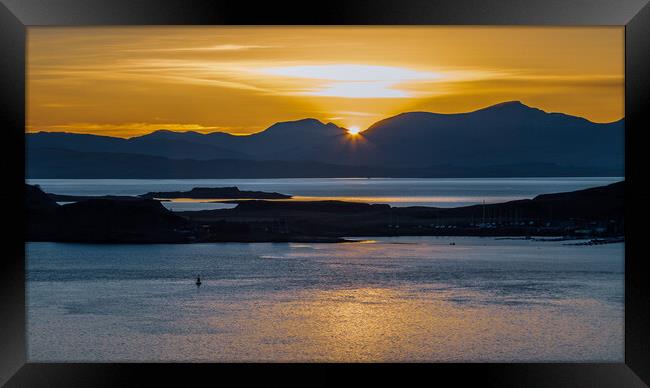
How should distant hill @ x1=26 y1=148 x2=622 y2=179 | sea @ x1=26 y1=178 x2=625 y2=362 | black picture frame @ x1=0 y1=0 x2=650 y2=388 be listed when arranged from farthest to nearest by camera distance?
distant hill @ x1=26 y1=148 x2=622 y2=179, sea @ x1=26 y1=178 x2=625 y2=362, black picture frame @ x1=0 y1=0 x2=650 y2=388

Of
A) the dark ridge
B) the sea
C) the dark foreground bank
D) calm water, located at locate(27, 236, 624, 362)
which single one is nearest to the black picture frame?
the sea

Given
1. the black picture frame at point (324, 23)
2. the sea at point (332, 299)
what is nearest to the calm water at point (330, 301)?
the sea at point (332, 299)

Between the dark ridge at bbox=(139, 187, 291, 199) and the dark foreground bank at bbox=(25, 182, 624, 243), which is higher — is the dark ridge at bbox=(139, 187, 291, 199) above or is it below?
above

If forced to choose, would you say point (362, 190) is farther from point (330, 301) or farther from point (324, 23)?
point (324, 23)

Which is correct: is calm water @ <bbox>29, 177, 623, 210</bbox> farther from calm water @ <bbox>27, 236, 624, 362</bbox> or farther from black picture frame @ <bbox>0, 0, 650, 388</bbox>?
black picture frame @ <bbox>0, 0, 650, 388</bbox>

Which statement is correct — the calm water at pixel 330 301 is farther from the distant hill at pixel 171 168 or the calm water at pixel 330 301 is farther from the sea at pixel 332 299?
the distant hill at pixel 171 168

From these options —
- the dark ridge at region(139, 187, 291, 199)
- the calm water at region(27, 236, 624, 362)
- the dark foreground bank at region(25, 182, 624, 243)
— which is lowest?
the calm water at region(27, 236, 624, 362)

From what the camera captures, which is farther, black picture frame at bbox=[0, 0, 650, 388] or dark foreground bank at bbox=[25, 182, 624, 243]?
dark foreground bank at bbox=[25, 182, 624, 243]
